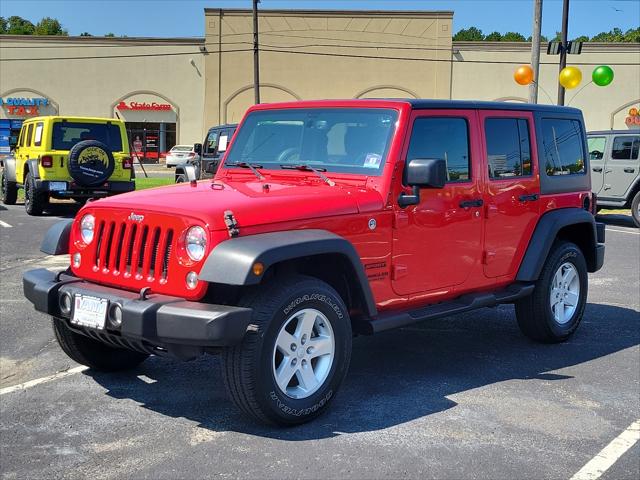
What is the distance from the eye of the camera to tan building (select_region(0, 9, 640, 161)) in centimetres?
4184

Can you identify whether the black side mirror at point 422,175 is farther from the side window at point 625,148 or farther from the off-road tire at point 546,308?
the side window at point 625,148

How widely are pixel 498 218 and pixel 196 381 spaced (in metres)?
2.47

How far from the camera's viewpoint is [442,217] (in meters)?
5.17

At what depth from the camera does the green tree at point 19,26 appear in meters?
71.2

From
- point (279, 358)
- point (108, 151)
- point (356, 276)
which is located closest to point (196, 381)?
point (279, 358)

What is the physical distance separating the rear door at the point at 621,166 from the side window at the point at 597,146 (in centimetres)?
20

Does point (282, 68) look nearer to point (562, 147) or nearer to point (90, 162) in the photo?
point (90, 162)

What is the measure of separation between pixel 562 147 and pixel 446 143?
5.37 feet

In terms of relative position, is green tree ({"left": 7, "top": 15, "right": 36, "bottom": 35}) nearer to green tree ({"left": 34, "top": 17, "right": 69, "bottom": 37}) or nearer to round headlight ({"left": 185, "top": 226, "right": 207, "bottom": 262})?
green tree ({"left": 34, "top": 17, "right": 69, "bottom": 37})

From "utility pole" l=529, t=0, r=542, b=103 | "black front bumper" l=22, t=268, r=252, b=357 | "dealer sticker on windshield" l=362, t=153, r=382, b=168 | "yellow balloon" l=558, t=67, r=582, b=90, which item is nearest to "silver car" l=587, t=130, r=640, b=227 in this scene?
"yellow balloon" l=558, t=67, r=582, b=90

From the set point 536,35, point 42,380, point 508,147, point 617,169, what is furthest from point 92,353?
point 536,35

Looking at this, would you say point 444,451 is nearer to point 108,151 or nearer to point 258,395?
point 258,395

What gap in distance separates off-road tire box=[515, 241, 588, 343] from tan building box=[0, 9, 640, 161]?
36.4m

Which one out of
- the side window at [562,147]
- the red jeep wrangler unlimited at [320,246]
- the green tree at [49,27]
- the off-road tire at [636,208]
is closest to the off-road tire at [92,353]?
the red jeep wrangler unlimited at [320,246]
